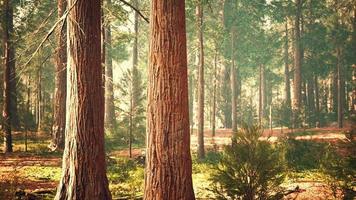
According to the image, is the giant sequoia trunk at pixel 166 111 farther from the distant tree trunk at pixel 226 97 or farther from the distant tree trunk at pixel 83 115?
the distant tree trunk at pixel 226 97

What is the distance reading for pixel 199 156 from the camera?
18.2 m

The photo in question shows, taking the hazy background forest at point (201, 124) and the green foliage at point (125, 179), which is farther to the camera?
the green foliage at point (125, 179)

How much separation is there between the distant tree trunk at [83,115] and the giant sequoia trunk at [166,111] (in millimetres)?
1704

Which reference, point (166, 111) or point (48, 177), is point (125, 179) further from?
point (166, 111)

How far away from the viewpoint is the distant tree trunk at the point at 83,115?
6.69 m

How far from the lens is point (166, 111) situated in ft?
17.8

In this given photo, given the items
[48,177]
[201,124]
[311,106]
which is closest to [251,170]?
[48,177]

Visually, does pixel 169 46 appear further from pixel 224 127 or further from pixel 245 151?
pixel 224 127

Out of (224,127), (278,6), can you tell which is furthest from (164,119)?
(224,127)

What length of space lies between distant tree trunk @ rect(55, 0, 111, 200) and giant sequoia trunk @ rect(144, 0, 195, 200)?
5.59ft

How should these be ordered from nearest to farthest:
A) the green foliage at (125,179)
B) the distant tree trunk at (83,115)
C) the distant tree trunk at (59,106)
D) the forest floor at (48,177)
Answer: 1. the distant tree trunk at (83,115)
2. the forest floor at (48,177)
3. the green foliage at (125,179)
4. the distant tree trunk at (59,106)

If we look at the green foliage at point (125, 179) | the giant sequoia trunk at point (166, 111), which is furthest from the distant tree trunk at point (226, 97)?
the giant sequoia trunk at point (166, 111)

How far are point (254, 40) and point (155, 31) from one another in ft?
118

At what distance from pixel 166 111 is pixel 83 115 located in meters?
2.10
